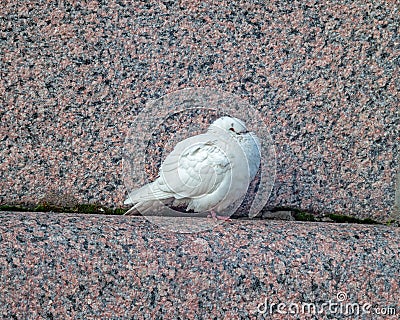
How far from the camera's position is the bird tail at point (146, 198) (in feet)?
4.97

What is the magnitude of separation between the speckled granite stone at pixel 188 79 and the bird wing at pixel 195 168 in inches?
7.4

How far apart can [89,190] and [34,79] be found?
0.38 metres

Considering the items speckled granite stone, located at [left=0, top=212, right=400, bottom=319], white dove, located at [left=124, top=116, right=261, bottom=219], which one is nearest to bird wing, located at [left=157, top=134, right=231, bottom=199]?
white dove, located at [left=124, top=116, right=261, bottom=219]

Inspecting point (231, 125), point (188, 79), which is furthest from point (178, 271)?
point (188, 79)

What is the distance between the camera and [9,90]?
1566 mm

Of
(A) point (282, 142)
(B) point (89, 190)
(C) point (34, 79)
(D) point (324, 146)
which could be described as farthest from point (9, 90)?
(D) point (324, 146)

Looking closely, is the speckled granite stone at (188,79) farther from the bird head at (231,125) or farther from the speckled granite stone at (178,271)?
the speckled granite stone at (178,271)

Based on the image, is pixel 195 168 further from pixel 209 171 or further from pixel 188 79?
pixel 188 79

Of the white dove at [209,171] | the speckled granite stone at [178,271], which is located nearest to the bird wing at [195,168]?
the white dove at [209,171]

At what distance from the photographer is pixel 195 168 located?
56.8 inches

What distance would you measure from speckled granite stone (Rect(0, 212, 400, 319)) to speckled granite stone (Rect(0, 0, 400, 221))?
10.0 inches

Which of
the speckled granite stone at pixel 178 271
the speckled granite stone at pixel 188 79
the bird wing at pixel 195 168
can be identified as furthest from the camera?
the speckled granite stone at pixel 188 79

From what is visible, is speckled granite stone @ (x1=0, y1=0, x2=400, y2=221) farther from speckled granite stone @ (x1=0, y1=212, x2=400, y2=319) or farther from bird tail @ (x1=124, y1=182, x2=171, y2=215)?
speckled granite stone @ (x1=0, y1=212, x2=400, y2=319)

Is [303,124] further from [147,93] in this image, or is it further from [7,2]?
[7,2]
